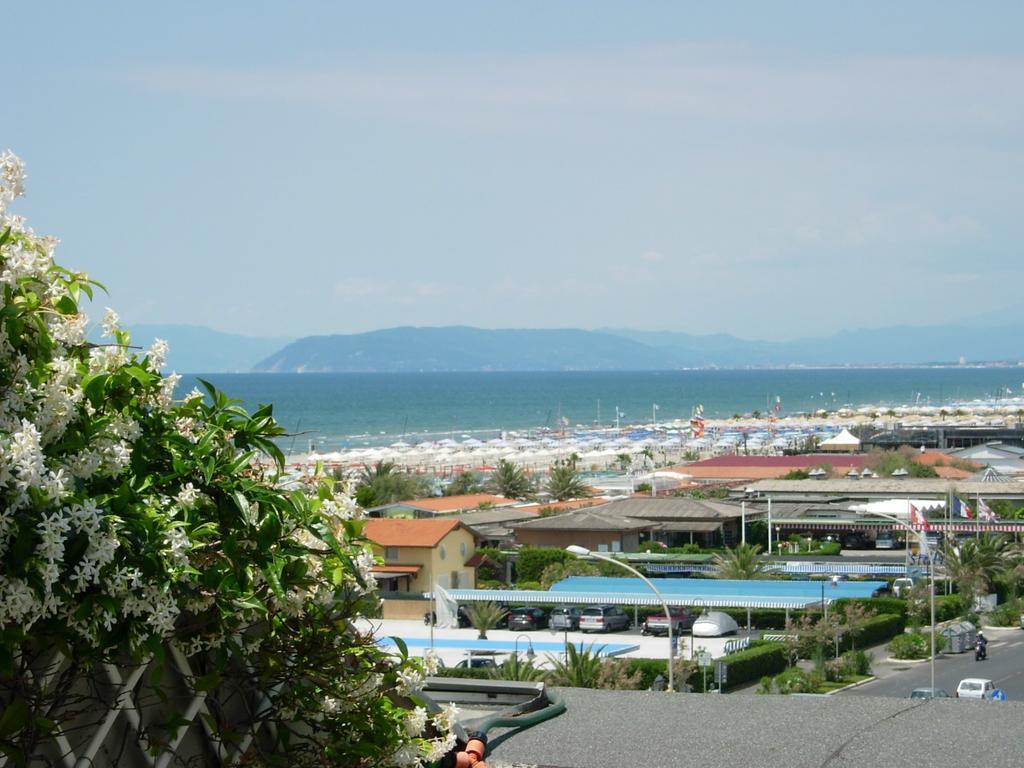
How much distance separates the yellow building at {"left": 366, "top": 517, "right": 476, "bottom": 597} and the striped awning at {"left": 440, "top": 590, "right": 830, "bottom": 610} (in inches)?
58.0

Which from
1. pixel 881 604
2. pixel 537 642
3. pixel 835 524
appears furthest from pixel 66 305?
pixel 835 524

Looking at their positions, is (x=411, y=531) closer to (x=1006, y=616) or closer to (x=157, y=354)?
(x=1006, y=616)

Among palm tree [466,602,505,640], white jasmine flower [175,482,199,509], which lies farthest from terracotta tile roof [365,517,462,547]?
white jasmine flower [175,482,199,509]

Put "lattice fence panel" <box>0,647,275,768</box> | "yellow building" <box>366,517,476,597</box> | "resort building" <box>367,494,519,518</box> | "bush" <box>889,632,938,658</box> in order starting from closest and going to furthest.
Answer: "lattice fence panel" <box>0,647,275,768</box>, "bush" <box>889,632,938,658</box>, "yellow building" <box>366,517,476,597</box>, "resort building" <box>367,494,519,518</box>

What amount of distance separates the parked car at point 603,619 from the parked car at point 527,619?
4.24 ft

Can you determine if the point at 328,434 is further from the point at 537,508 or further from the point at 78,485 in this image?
the point at 78,485

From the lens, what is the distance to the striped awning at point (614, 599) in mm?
40812

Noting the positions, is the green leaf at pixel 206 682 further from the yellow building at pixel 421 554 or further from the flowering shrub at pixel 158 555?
the yellow building at pixel 421 554

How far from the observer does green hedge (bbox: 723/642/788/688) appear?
3309 centimetres

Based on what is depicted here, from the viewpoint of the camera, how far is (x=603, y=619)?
4169 centimetres

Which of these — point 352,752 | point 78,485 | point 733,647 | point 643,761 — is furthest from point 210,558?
point 733,647

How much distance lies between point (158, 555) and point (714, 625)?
1484 inches

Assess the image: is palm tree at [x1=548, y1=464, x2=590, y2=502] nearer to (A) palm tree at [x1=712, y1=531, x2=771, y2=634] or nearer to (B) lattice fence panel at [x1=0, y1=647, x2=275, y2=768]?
(A) palm tree at [x1=712, y1=531, x2=771, y2=634]

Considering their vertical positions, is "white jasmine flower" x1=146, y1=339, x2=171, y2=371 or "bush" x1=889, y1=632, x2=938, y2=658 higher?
"white jasmine flower" x1=146, y1=339, x2=171, y2=371
